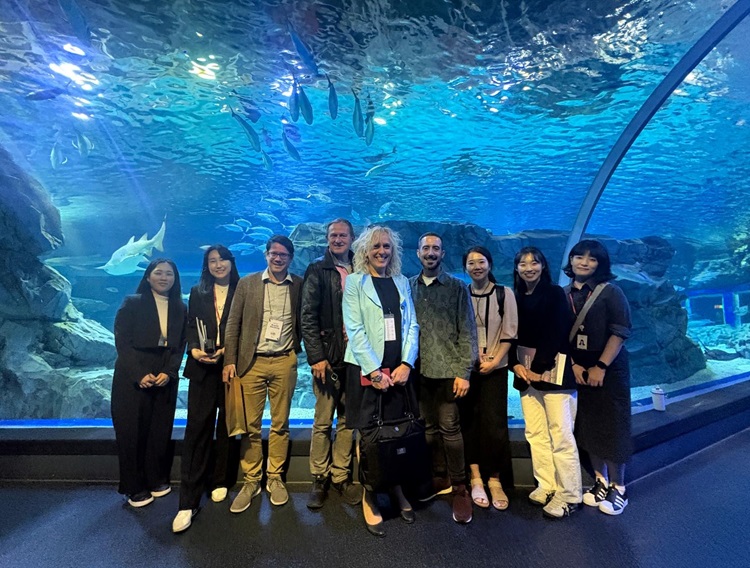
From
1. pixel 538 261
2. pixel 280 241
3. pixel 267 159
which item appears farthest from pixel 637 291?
pixel 267 159

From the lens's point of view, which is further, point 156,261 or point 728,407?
point 728,407

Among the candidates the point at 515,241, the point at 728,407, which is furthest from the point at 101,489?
the point at 515,241

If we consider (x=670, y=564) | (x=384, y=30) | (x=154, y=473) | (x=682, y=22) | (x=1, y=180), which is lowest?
(x=670, y=564)

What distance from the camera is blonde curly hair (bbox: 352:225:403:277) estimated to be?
7.72ft

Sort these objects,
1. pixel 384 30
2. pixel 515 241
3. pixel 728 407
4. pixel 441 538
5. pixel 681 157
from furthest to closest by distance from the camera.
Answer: pixel 515 241, pixel 681 157, pixel 384 30, pixel 728 407, pixel 441 538

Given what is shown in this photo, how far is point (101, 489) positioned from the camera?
2.75 metres

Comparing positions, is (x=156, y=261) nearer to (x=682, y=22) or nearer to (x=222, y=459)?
(x=222, y=459)

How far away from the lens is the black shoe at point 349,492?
2.49 m

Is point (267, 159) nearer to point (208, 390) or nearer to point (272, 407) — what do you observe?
point (208, 390)

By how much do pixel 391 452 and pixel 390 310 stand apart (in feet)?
3.20

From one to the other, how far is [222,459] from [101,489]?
3.93ft

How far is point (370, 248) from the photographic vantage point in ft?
7.72

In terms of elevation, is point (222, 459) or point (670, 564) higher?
point (222, 459)

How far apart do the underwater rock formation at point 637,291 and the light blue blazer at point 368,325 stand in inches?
316
